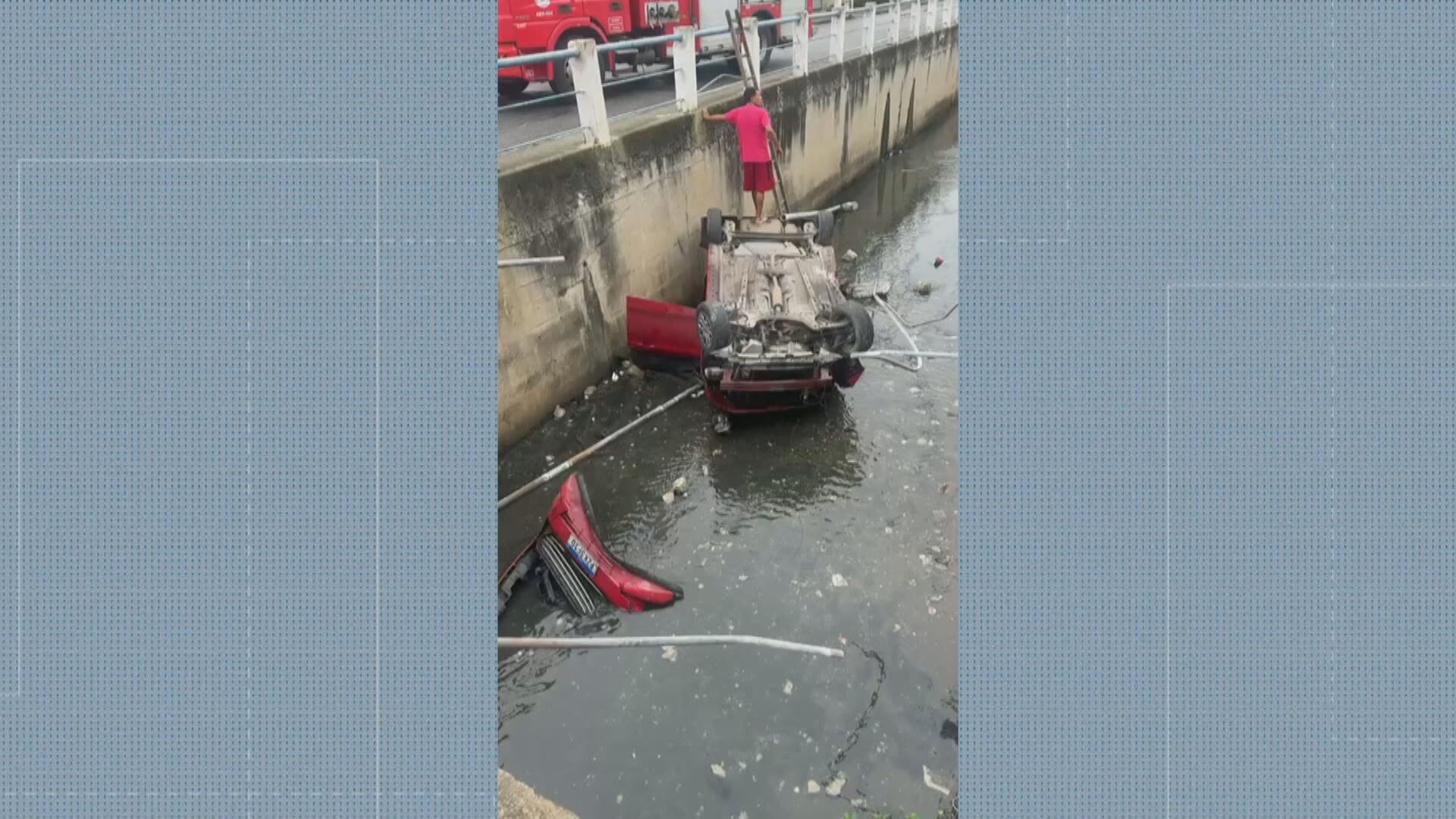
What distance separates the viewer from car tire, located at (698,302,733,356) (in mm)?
7195

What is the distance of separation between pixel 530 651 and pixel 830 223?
6.75m

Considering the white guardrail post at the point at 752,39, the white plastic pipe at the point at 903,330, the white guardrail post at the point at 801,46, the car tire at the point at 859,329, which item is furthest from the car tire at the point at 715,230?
the white guardrail post at the point at 801,46

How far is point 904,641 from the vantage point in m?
5.34

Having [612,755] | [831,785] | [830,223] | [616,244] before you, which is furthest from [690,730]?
[830,223]

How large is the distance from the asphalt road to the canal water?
3.66m

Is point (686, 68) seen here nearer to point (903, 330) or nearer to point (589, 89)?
point (589, 89)

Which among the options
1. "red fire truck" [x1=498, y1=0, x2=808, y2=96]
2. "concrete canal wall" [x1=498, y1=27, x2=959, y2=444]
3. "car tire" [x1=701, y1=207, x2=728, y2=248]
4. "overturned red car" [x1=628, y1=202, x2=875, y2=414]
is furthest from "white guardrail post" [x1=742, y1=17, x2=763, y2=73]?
"overturned red car" [x1=628, y1=202, x2=875, y2=414]

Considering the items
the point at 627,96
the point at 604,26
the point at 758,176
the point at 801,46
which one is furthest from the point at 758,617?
the point at 801,46

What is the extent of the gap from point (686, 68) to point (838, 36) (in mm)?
8303

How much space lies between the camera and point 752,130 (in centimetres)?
984

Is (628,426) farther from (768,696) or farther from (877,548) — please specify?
(768,696)

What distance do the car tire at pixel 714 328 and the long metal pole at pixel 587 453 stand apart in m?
1.00

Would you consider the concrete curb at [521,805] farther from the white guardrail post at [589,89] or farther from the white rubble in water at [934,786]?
the white guardrail post at [589,89]

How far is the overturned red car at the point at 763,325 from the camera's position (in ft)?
23.7
